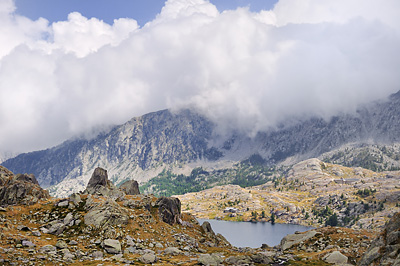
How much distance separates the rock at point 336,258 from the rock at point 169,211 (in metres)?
36.9

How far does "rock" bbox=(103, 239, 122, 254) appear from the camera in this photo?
49.6m

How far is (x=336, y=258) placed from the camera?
4853 centimetres

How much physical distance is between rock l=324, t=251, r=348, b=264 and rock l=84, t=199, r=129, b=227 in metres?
39.1

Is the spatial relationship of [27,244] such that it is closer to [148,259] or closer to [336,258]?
[148,259]

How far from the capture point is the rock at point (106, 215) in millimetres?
56809

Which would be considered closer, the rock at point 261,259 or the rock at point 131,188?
the rock at point 261,259

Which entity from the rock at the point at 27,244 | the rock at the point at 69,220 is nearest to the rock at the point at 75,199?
the rock at the point at 69,220

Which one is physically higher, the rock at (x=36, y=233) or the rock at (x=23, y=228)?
the rock at (x=23, y=228)

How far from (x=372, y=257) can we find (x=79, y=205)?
182 feet

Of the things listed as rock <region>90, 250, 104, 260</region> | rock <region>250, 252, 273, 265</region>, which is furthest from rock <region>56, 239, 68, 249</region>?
rock <region>250, 252, 273, 265</region>

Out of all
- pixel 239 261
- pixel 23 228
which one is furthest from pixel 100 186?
pixel 239 261

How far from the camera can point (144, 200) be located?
74.8 metres

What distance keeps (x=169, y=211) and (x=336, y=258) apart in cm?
3947

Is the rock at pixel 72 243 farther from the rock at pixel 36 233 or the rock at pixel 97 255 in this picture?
the rock at pixel 36 233
